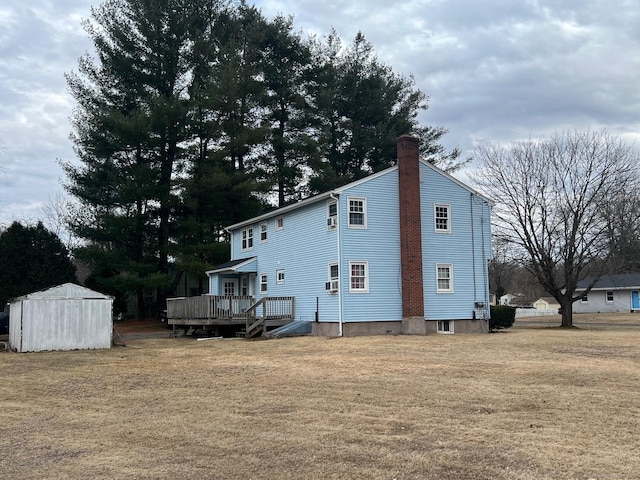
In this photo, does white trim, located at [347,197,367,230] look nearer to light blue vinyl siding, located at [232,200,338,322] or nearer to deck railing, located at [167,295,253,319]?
light blue vinyl siding, located at [232,200,338,322]

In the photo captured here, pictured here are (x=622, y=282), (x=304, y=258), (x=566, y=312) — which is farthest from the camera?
(x=622, y=282)

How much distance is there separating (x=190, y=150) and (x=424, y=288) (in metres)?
19.8

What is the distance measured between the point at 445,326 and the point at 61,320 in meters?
14.6

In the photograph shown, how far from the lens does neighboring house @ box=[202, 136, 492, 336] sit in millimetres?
23453

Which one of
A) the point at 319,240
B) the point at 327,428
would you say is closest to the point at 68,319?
the point at 319,240

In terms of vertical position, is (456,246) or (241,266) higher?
(456,246)

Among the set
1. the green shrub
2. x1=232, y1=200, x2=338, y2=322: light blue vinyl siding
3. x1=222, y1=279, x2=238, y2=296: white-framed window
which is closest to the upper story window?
x1=232, y1=200, x2=338, y2=322: light blue vinyl siding

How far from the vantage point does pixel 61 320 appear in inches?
792

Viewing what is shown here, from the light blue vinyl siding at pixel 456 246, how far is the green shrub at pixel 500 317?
3819mm

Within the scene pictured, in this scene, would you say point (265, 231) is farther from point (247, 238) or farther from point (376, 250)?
point (376, 250)

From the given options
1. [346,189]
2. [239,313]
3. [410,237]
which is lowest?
[239,313]

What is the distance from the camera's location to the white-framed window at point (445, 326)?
2512cm

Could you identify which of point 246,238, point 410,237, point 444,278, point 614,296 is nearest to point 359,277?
point 410,237

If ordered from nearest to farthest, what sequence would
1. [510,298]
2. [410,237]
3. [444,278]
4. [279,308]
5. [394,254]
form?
[410,237], [394,254], [444,278], [279,308], [510,298]
